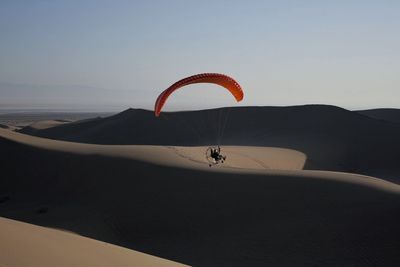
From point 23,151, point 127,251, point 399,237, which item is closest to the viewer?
point 127,251

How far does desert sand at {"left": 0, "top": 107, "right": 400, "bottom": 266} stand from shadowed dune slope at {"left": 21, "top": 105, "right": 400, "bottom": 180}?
15.1 meters

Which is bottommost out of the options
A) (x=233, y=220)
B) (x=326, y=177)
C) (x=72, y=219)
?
(x=72, y=219)

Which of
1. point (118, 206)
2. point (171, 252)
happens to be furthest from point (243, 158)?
point (171, 252)

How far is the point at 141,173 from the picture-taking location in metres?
19.8

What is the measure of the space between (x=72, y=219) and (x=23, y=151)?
9.32 meters

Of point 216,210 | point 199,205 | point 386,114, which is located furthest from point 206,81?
point 386,114

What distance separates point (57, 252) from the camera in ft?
25.0

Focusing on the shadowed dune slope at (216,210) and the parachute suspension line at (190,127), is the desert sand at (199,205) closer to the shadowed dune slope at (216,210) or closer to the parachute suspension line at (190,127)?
the shadowed dune slope at (216,210)

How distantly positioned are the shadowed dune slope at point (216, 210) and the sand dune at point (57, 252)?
14.2 feet

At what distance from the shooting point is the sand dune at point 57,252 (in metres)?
6.63

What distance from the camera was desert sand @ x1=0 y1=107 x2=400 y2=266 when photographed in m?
12.8

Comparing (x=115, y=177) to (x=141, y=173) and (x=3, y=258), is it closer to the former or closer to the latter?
(x=141, y=173)

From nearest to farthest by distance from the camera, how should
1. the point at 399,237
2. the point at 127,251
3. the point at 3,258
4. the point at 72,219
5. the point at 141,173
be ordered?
the point at 3,258 < the point at 127,251 < the point at 399,237 < the point at 72,219 < the point at 141,173

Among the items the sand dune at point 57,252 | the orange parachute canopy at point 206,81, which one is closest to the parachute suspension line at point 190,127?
the orange parachute canopy at point 206,81
